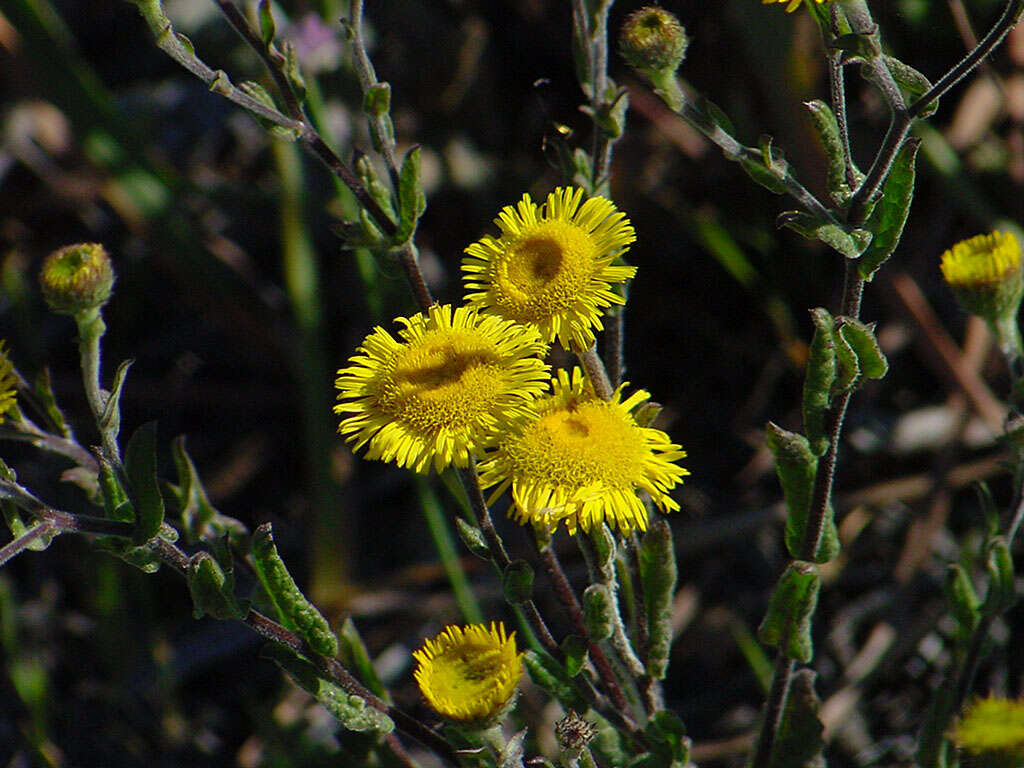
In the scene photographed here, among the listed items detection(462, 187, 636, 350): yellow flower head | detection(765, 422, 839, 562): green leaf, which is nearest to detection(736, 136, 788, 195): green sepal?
detection(462, 187, 636, 350): yellow flower head

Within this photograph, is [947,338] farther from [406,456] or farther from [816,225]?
[406,456]

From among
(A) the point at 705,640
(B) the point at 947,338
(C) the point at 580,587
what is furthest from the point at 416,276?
(B) the point at 947,338

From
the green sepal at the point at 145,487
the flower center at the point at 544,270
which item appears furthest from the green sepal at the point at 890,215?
the green sepal at the point at 145,487

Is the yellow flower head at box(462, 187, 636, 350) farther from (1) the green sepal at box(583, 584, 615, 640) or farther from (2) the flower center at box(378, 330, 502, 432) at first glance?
(1) the green sepal at box(583, 584, 615, 640)

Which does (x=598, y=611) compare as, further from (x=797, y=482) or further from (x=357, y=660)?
(x=357, y=660)

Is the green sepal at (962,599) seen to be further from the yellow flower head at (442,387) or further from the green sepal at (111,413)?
the green sepal at (111,413)
